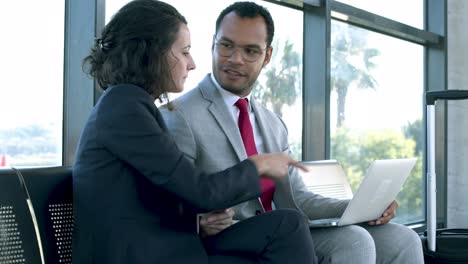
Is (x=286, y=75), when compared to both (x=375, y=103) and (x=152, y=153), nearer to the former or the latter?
(x=375, y=103)

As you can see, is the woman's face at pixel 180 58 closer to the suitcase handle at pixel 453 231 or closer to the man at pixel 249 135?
the man at pixel 249 135

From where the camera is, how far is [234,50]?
2.44m

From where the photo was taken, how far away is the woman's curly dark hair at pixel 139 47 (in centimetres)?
175

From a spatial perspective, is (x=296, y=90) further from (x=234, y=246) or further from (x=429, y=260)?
(x=234, y=246)

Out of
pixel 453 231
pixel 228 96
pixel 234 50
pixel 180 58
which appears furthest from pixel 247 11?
pixel 453 231

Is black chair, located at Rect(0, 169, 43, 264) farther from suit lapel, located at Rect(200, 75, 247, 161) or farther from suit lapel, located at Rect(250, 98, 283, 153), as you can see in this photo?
suit lapel, located at Rect(250, 98, 283, 153)

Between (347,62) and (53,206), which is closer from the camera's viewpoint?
(53,206)

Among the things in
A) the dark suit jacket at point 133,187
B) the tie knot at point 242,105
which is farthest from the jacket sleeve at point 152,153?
the tie knot at point 242,105

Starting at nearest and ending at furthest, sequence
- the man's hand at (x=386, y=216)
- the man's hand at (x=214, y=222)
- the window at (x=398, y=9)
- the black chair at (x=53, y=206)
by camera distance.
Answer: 1. the black chair at (x=53, y=206)
2. the man's hand at (x=214, y=222)
3. the man's hand at (x=386, y=216)
4. the window at (x=398, y=9)

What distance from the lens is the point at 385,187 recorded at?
2.33 m

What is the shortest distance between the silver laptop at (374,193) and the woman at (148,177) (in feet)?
1.41

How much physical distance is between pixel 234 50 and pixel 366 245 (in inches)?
32.1

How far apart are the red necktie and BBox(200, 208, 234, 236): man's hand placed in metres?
0.40

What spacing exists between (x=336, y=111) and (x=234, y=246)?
2.65 metres
